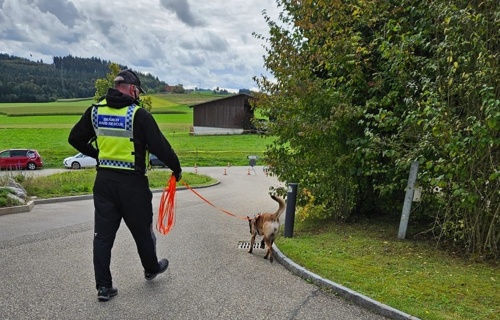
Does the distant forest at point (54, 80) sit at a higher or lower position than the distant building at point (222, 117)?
higher

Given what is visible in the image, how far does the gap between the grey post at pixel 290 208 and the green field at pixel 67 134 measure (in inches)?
401

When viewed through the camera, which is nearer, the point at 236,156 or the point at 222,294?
the point at 222,294

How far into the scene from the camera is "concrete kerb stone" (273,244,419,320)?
13.7 feet

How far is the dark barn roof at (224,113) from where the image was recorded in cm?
6156

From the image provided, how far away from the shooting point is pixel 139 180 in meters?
4.37

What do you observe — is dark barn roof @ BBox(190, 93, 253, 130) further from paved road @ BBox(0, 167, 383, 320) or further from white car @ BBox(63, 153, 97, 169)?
paved road @ BBox(0, 167, 383, 320)

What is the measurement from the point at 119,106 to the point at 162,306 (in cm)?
218

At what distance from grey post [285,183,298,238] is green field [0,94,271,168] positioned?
10192 mm

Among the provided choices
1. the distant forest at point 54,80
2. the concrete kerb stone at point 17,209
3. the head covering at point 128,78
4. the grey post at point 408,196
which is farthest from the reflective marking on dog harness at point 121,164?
the distant forest at point 54,80

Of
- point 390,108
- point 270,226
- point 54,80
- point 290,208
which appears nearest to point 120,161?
point 270,226

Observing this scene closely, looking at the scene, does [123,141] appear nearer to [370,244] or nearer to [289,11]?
[370,244]

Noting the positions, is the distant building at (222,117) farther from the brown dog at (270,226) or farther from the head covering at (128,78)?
the head covering at (128,78)

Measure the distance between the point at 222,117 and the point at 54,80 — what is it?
7441 cm

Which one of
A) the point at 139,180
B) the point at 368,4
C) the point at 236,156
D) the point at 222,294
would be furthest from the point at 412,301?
the point at 236,156
